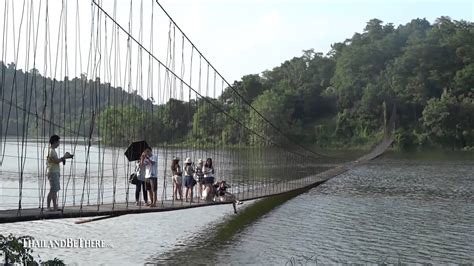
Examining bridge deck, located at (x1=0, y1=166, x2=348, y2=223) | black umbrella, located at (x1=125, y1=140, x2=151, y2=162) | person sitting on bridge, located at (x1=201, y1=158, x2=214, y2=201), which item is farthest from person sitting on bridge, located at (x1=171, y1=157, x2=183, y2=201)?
black umbrella, located at (x1=125, y1=140, x2=151, y2=162)

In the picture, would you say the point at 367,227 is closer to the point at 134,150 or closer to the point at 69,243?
the point at 134,150

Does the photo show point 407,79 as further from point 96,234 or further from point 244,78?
point 96,234

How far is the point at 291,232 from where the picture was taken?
15773mm

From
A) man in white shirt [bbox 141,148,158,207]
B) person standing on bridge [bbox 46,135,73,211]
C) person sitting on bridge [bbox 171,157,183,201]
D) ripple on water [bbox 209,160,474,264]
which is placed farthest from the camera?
person sitting on bridge [bbox 171,157,183,201]

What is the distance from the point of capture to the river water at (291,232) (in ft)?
41.9

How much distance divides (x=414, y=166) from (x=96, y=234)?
96.7ft

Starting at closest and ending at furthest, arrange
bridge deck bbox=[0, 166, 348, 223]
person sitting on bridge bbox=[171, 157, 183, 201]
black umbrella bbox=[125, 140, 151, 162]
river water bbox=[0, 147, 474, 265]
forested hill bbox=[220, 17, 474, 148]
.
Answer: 1. bridge deck bbox=[0, 166, 348, 223]
2. river water bbox=[0, 147, 474, 265]
3. black umbrella bbox=[125, 140, 151, 162]
4. person sitting on bridge bbox=[171, 157, 183, 201]
5. forested hill bbox=[220, 17, 474, 148]

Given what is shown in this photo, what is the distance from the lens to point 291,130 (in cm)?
7844

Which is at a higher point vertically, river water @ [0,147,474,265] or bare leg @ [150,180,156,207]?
bare leg @ [150,180,156,207]

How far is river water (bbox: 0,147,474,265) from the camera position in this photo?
12.8 meters

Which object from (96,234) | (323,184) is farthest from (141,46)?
(323,184)

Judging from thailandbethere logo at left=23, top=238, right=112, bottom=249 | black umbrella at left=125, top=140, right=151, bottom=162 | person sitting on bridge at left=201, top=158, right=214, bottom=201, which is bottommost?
thailandbethere logo at left=23, top=238, right=112, bottom=249

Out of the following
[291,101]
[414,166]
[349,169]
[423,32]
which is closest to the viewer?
[349,169]

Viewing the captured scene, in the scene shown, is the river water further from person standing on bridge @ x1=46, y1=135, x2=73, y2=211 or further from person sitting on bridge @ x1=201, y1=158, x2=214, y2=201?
person standing on bridge @ x1=46, y1=135, x2=73, y2=211
